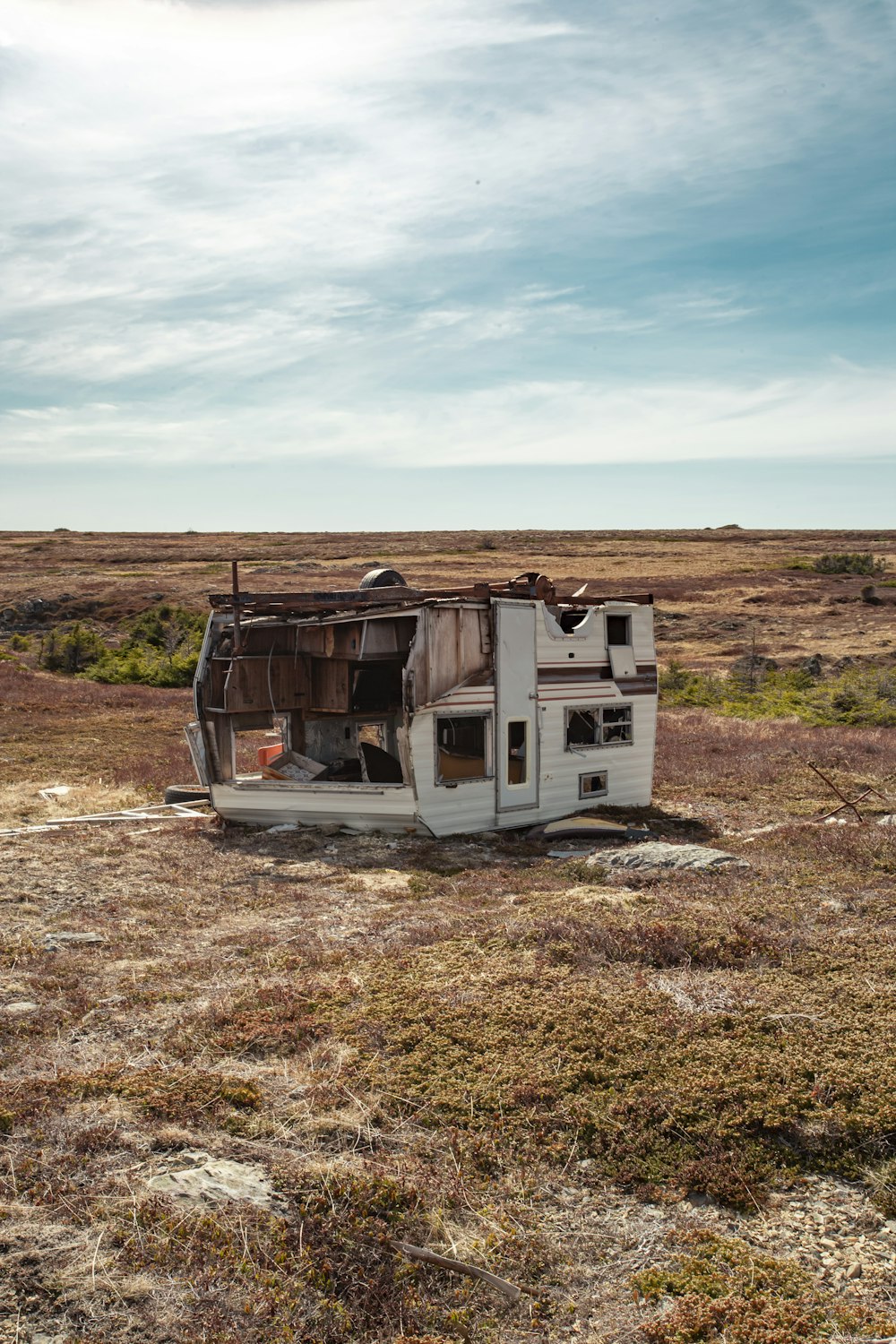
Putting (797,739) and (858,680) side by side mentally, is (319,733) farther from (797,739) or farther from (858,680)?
(858,680)

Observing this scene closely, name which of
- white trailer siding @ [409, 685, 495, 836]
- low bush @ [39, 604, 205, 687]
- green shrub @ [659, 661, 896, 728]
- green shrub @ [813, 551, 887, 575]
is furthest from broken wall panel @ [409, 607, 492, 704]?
green shrub @ [813, 551, 887, 575]

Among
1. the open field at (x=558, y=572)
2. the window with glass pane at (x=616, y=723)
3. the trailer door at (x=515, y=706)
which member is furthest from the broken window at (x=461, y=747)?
the open field at (x=558, y=572)

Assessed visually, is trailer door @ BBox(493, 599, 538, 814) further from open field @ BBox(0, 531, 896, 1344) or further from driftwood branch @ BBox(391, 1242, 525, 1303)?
driftwood branch @ BBox(391, 1242, 525, 1303)

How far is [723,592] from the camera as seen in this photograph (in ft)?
187

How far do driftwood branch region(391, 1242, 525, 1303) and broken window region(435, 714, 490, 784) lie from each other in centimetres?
995

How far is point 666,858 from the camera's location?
12.3m

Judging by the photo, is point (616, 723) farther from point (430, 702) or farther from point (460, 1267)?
point (460, 1267)

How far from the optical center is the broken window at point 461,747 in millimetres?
14953

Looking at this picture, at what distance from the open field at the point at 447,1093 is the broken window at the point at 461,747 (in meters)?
1.84

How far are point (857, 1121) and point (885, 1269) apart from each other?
1.18 meters

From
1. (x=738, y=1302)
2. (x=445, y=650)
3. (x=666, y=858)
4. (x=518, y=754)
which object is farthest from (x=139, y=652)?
(x=738, y=1302)

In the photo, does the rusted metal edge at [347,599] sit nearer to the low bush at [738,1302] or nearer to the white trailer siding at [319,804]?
the white trailer siding at [319,804]

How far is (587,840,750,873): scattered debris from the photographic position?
39.7ft

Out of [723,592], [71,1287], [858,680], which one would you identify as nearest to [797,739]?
[858,680]
